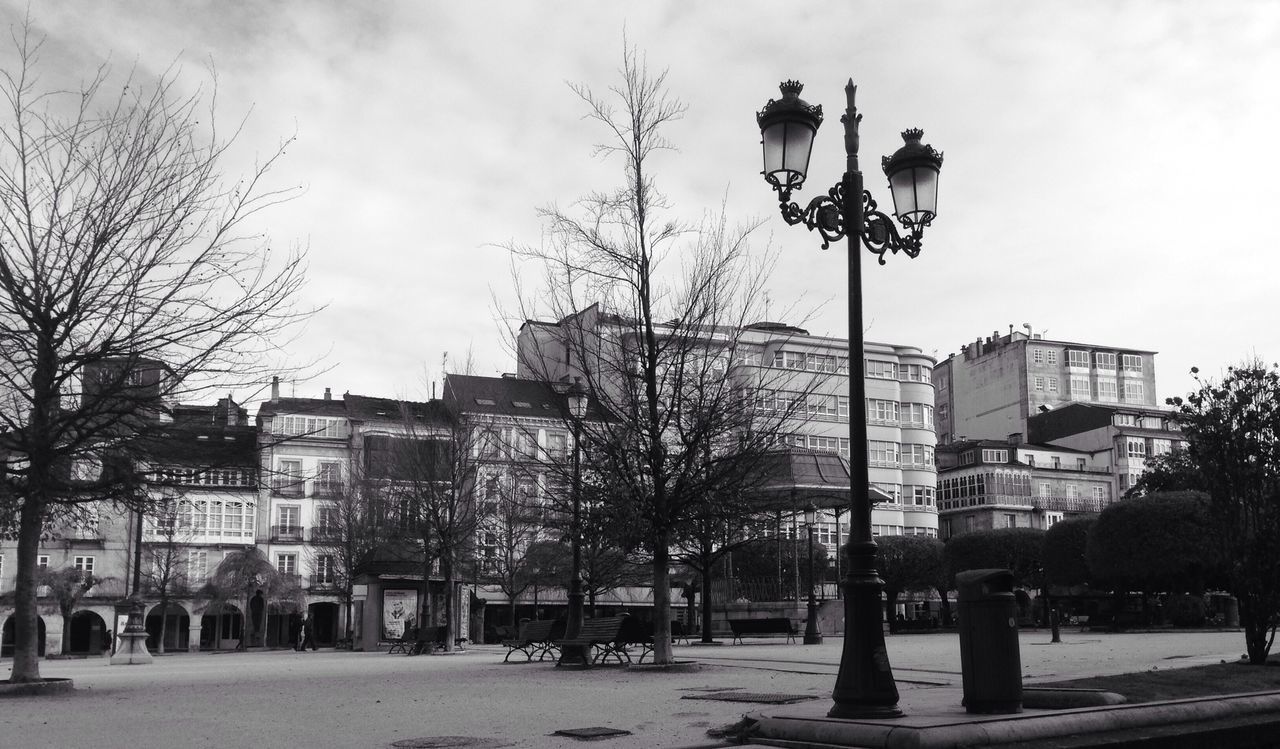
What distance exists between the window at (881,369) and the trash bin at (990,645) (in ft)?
213

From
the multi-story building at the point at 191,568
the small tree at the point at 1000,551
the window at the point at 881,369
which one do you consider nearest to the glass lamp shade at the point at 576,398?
the multi-story building at the point at 191,568

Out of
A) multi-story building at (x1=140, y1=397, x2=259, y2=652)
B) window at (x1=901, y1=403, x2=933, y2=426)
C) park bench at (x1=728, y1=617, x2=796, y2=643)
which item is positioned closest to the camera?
park bench at (x1=728, y1=617, x2=796, y2=643)

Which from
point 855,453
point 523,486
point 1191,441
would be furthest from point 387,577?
point 855,453

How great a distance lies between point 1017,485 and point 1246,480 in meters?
66.0

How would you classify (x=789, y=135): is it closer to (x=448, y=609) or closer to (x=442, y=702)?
(x=442, y=702)

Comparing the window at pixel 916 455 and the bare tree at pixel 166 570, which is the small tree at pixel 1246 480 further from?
the window at pixel 916 455

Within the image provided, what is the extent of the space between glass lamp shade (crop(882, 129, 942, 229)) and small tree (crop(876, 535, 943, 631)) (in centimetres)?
4870

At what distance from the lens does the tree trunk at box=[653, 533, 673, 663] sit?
57.9 ft

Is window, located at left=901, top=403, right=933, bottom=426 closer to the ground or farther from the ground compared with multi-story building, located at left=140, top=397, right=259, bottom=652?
farther from the ground

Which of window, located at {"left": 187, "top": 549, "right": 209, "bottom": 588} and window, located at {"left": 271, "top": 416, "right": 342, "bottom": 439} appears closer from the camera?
window, located at {"left": 187, "top": 549, "right": 209, "bottom": 588}

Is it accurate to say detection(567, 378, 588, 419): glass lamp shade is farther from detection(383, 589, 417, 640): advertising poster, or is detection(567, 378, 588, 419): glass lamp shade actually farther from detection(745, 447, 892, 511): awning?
detection(383, 589, 417, 640): advertising poster

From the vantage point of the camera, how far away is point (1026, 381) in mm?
90000

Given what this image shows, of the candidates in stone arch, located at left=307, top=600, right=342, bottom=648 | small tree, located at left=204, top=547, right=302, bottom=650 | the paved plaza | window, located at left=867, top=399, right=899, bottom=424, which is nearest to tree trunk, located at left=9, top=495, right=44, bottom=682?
the paved plaza

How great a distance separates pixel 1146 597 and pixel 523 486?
2575 centimetres
